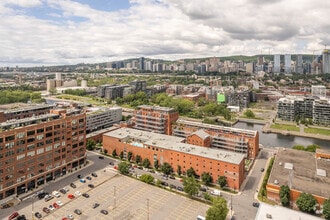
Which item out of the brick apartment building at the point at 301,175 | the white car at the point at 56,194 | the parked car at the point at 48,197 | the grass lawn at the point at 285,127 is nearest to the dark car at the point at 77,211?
the white car at the point at 56,194

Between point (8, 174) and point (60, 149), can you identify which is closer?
point (8, 174)

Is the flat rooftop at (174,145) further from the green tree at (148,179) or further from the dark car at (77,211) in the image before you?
the dark car at (77,211)

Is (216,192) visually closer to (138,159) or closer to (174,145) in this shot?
(174,145)

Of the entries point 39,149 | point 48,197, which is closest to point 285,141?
point 48,197

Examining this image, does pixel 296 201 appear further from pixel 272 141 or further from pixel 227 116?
pixel 227 116

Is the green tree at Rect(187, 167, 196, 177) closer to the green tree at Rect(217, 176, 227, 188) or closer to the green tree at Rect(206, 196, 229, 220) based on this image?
the green tree at Rect(217, 176, 227, 188)

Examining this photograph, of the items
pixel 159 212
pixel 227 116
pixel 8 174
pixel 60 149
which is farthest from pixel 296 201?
pixel 227 116

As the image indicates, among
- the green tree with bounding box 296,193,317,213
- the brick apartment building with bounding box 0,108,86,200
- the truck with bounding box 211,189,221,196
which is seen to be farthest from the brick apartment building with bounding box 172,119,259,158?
the brick apartment building with bounding box 0,108,86,200
